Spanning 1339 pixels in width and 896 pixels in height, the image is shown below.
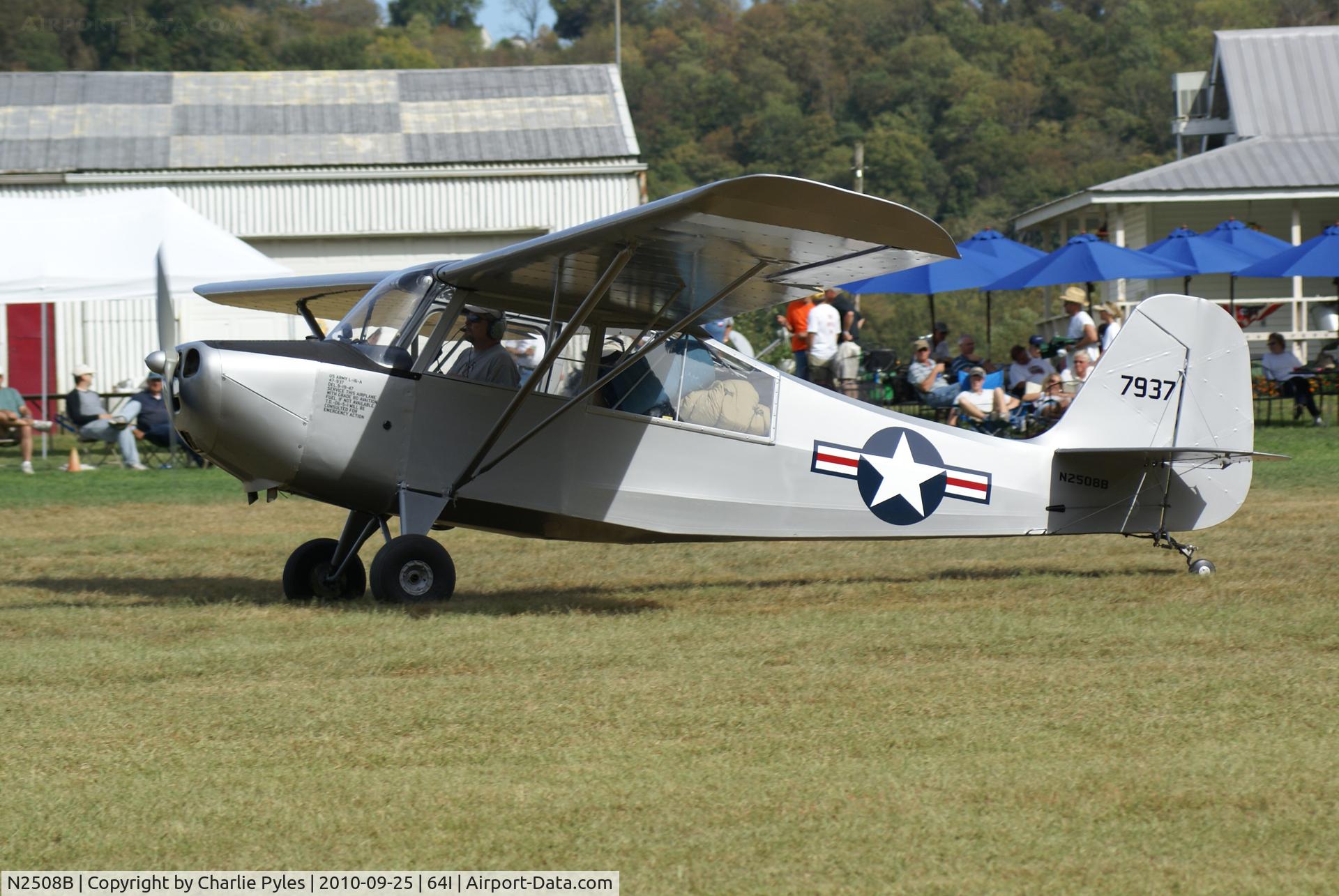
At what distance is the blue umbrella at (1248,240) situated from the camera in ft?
79.6

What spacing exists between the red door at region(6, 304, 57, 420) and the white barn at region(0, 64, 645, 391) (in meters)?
0.03

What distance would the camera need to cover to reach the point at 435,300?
8906 millimetres

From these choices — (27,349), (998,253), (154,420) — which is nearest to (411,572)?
(154,420)

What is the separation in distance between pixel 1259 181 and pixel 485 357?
2813 cm

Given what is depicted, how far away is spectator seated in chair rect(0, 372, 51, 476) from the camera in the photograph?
19.0 meters

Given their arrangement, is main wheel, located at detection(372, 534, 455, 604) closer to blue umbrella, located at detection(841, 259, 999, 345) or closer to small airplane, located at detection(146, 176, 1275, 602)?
small airplane, located at detection(146, 176, 1275, 602)

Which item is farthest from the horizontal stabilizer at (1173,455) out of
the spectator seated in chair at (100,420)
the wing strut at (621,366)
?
the spectator seated in chair at (100,420)

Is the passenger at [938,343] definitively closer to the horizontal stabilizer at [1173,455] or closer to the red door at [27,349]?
the horizontal stabilizer at [1173,455]

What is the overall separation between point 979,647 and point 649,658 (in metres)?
1.57

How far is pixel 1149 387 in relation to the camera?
9.84 meters

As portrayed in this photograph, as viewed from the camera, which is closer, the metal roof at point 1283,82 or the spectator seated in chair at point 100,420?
the spectator seated in chair at point 100,420

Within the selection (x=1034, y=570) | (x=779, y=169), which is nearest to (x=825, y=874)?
(x=1034, y=570)

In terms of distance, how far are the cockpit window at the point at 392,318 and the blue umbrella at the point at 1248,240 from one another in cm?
1837

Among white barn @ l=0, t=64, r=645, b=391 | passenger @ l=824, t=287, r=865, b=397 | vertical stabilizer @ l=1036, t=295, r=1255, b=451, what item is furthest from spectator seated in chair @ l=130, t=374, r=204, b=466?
vertical stabilizer @ l=1036, t=295, r=1255, b=451
